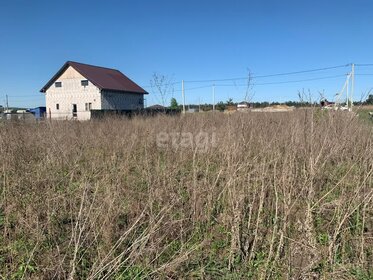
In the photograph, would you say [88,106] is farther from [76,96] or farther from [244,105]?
[244,105]

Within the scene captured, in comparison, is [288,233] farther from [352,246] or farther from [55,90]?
[55,90]

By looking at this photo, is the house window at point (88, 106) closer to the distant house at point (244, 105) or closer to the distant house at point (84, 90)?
the distant house at point (84, 90)

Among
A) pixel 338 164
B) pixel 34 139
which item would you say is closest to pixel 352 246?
pixel 338 164

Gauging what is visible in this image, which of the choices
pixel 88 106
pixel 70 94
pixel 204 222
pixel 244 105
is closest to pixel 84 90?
pixel 88 106

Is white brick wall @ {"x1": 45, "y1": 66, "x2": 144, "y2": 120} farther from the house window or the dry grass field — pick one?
the dry grass field

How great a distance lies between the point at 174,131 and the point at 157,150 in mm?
1725

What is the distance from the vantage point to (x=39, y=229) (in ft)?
8.16

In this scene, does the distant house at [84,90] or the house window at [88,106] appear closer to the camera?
the distant house at [84,90]

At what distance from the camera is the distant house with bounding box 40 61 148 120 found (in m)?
29.8

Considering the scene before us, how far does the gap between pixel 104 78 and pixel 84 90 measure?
9.74 ft

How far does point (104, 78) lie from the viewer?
31.8 meters

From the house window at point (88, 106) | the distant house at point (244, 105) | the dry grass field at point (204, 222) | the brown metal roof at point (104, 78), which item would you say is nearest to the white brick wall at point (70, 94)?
the house window at point (88, 106)

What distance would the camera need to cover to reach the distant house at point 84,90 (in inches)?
1172

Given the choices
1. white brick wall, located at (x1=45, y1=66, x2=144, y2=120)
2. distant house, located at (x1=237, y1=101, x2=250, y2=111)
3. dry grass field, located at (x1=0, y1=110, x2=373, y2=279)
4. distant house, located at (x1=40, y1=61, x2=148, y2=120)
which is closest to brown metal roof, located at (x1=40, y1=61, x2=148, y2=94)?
distant house, located at (x1=40, y1=61, x2=148, y2=120)
